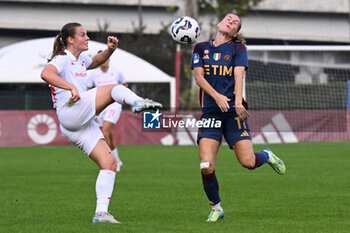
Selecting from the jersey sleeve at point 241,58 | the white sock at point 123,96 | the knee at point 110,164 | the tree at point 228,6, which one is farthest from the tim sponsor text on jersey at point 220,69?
the tree at point 228,6

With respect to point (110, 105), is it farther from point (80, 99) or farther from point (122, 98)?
point (122, 98)

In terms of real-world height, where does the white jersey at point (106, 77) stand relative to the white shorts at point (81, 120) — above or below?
above

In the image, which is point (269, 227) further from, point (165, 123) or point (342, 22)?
point (342, 22)

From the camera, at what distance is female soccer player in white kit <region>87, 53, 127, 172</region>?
15.9 metres

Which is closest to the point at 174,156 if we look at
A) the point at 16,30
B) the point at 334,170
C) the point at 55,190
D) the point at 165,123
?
the point at 334,170

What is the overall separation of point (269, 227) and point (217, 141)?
1.09 metres

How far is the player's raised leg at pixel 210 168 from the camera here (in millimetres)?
8234

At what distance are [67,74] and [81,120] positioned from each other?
0.52m

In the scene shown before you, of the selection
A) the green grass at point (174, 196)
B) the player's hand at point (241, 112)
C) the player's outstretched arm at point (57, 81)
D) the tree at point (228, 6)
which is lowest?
the green grass at point (174, 196)

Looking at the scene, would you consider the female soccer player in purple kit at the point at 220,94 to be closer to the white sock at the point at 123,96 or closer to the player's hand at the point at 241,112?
the player's hand at the point at 241,112

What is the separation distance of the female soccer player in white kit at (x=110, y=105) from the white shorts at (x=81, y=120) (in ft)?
24.9

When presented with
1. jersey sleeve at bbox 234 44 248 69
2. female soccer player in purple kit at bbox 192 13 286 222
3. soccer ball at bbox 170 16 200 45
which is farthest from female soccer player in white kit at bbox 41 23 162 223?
jersey sleeve at bbox 234 44 248 69

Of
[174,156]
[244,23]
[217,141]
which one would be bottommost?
[174,156]

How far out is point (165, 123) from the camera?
8547mm
